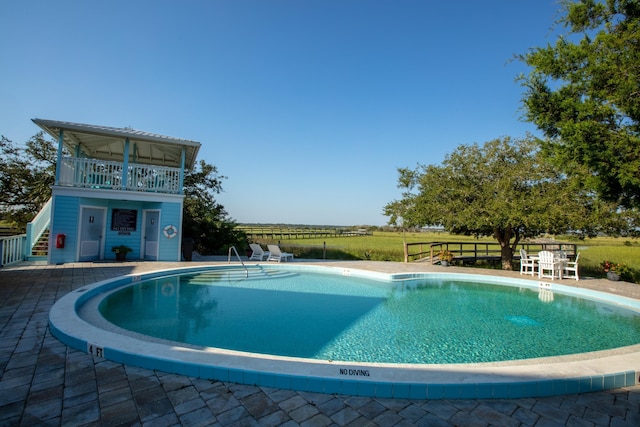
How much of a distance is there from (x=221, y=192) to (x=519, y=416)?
21565 millimetres

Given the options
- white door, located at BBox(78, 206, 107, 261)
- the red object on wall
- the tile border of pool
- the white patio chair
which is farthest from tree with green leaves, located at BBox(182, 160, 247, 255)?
the white patio chair

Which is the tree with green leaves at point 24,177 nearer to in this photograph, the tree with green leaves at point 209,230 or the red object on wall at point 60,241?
the tree with green leaves at point 209,230

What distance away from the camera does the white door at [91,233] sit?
35.9 feet

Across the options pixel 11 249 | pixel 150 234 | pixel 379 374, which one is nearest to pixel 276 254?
pixel 150 234

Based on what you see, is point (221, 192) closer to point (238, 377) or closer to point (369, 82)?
point (369, 82)

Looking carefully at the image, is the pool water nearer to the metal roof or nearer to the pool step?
the pool step

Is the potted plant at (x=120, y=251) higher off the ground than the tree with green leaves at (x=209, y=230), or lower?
lower

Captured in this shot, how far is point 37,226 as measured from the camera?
38.9 ft

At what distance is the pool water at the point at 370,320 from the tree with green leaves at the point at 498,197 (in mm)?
3448

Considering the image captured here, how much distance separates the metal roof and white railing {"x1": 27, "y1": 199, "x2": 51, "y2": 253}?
298cm

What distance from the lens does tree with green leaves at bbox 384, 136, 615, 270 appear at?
11.2 metres

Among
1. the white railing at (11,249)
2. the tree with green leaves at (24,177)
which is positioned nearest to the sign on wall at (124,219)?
the white railing at (11,249)

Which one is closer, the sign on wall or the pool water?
the pool water

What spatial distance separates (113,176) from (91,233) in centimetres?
228
